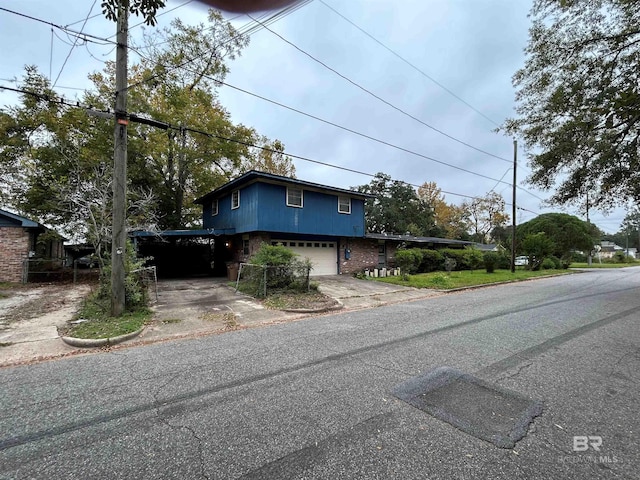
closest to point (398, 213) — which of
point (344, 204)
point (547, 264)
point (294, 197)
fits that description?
point (547, 264)

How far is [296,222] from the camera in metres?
14.4

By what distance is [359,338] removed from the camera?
543cm

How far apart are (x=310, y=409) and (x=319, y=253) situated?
13563 millimetres

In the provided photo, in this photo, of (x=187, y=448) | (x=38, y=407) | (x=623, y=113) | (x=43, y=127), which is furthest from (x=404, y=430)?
(x=43, y=127)

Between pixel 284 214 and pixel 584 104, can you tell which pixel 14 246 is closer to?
pixel 284 214

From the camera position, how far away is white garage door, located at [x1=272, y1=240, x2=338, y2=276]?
15.6m

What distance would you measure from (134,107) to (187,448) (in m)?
19.5

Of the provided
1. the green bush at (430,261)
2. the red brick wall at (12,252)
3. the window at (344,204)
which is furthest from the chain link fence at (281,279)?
the green bush at (430,261)

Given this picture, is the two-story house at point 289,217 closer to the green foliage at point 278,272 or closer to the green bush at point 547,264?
the green foliage at point 278,272

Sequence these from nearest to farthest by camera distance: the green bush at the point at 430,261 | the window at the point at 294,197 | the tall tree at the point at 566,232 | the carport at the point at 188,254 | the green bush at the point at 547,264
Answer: the window at the point at 294,197 → the carport at the point at 188,254 → the green bush at the point at 430,261 → the green bush at the point at 547,264 → the tall tree at the point at 566,232

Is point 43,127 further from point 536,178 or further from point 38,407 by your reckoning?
point 536,178

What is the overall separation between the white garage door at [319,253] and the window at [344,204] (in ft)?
6.69

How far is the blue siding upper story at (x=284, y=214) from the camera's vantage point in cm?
1342

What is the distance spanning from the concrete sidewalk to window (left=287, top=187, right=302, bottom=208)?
15.3 ft
